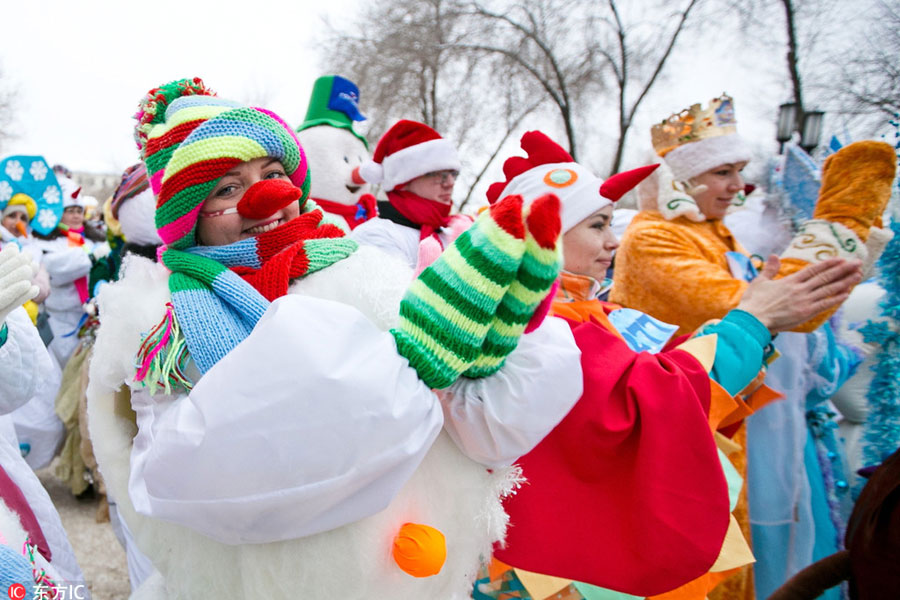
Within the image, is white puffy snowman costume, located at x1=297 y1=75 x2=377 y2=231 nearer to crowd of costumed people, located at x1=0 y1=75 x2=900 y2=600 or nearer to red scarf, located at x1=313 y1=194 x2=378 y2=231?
red scarf, located at x1=313 y1=194 x2=378 y2=231

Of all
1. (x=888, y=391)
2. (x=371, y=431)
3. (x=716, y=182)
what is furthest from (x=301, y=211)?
(x=888, y=391)

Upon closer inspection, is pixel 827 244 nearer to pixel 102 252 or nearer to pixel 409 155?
pixel 409 155

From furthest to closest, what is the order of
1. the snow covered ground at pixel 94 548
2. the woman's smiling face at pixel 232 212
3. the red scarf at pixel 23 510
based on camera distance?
the snow covered ground at pixel 94 548, the red scarf at pixel 23 510, the woman's smiling face at pixel 232 212

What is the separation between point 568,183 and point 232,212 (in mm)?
1080

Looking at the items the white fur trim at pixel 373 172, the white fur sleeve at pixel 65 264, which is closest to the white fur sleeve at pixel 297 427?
the white fur trim at pixel 373 172

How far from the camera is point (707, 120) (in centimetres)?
272

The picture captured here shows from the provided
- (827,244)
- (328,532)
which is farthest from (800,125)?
(328,532)

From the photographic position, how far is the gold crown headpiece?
271 cm

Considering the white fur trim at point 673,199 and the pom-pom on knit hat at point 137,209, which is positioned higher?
the white fur trim at point 673,199

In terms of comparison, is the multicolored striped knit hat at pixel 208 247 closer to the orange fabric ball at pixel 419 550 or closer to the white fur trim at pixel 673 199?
the orange fabric ball at pixel 419 550

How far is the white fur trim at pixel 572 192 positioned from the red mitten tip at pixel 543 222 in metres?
1.02

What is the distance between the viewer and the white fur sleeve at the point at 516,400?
104 centimetres

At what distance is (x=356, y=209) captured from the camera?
4.48 m

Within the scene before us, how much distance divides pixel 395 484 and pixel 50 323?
521cm
